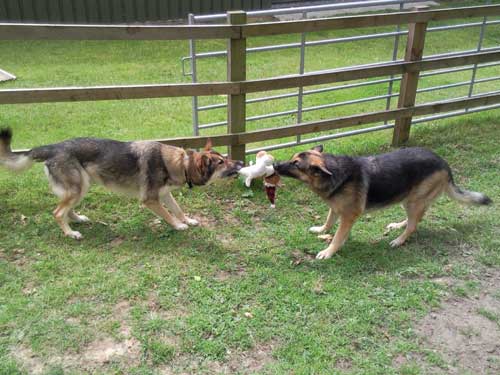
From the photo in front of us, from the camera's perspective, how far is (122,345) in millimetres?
3684

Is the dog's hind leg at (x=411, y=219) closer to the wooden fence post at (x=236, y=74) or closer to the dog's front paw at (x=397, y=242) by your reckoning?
the dog's front paw at (x=397, y=242)

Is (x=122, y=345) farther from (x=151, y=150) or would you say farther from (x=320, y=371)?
(x=151, y=150)

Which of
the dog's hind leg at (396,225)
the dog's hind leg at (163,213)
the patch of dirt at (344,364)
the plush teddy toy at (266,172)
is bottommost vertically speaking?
the patch of dirt at (344,364)

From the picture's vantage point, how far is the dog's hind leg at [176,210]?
5383 mm

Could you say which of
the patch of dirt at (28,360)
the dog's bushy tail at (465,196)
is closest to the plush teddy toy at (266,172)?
the dog's bushy tail at (465,196)

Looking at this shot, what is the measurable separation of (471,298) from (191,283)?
A: 258cm

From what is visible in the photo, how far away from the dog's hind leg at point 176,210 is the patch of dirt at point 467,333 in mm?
2682

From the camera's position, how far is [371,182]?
4.86 m

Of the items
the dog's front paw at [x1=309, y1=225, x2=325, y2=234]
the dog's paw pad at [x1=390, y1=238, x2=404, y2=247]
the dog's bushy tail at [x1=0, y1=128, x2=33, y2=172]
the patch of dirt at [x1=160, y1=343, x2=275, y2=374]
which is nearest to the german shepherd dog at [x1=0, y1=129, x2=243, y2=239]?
the dog's bushy tail at [x1=0, y1=128, x2=33, y2=172]

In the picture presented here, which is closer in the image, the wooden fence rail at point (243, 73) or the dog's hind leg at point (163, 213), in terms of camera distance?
the wooden fence rail at point (243, 73)

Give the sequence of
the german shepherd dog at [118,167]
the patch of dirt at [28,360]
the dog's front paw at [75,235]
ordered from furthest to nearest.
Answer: the dog's front paw at [75,235]
the german shepherd dog at [118,167]
the patch of dirt at [28,360]

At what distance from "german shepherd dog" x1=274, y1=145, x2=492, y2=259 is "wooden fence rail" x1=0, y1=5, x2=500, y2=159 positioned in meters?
1.40

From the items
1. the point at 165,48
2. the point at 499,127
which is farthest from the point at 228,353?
the point at 165,48

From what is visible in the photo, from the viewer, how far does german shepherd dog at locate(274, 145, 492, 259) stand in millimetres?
4691
